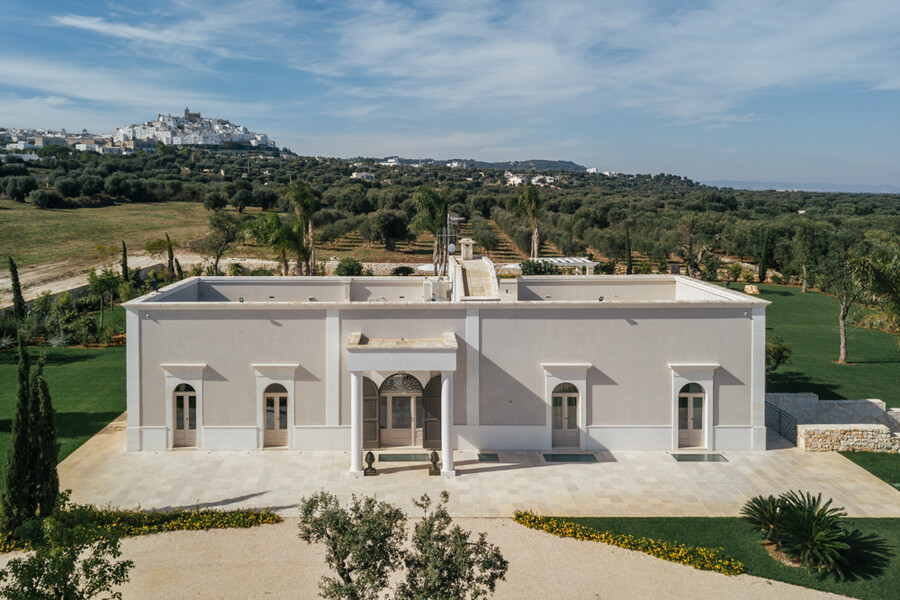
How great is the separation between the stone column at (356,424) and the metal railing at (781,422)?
12385mm

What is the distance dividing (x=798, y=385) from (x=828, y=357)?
622 cm

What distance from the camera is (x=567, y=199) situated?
91.4 m

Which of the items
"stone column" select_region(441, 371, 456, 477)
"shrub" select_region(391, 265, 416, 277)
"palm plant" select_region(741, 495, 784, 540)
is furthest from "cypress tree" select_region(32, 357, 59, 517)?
"shrub" select_region(391, 265, 416, 277)

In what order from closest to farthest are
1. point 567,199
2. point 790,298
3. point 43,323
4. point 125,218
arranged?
point 43,323 → point 790,298 → point 125,218 → point 567,199

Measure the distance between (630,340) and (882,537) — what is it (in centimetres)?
742

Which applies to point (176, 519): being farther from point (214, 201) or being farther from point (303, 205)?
point (214, 201)

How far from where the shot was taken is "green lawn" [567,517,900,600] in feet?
40.8

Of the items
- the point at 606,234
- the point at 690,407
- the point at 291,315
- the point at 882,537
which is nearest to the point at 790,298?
the point at 606,234

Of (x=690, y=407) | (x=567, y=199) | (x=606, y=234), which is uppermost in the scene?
(x=567, y=199)

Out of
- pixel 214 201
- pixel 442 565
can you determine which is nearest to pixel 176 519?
pixel 442 565

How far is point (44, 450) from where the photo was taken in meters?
13.4

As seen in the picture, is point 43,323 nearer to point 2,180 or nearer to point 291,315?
point 291,315

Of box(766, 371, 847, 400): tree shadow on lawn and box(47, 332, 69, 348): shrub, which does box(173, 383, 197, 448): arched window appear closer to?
box(47, 332, 69, 348): shrub

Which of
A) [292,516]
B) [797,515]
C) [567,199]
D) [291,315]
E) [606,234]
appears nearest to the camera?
[797,515]
